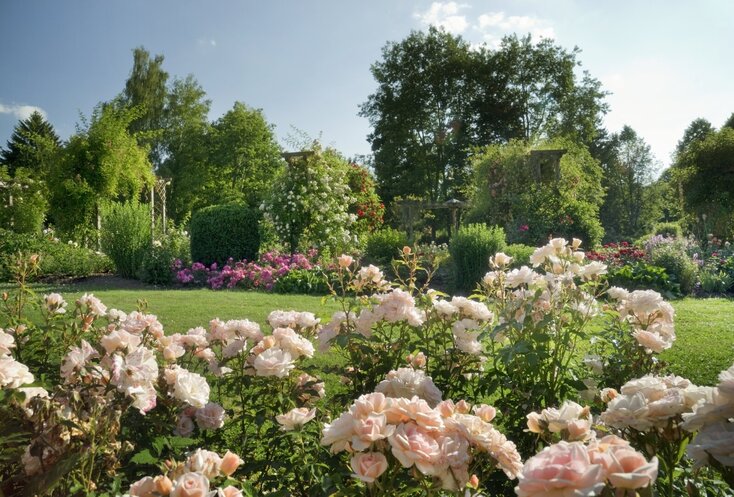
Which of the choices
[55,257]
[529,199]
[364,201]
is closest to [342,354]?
[55,257]

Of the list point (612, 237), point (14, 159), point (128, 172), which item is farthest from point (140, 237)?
point (14, 159)

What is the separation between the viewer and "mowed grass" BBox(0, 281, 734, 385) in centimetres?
430

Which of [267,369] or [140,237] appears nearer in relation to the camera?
[267,369]

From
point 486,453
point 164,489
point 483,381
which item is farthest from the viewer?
point 483,381

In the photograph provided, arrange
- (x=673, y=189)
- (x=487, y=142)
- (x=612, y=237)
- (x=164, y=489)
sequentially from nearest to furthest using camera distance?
(x=164, y=489), (x=673, y=189), (x=612, y=237), (x=487, y=142)

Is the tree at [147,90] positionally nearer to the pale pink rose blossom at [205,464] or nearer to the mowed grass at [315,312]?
the mowed grass at [315,312]

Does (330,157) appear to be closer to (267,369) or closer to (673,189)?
(267,369)

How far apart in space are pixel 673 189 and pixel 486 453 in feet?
69.1

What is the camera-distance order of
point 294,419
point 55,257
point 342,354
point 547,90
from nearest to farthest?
point 294,419
point 342,354
point 55,257
point 547,90

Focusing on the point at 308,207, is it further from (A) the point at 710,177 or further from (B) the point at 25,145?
(B) the point at 25,145

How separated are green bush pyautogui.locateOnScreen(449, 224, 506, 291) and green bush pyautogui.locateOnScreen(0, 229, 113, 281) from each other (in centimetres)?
666

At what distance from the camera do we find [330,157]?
12.4 metres

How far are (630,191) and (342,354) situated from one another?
2541cm

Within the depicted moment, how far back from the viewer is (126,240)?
1017 centimetres
